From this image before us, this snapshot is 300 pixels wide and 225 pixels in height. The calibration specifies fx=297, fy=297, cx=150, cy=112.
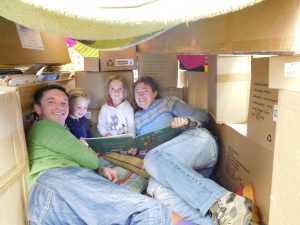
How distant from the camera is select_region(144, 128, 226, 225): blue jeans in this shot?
1.20m

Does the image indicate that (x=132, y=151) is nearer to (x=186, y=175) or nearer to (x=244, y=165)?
(x=186, y=175)

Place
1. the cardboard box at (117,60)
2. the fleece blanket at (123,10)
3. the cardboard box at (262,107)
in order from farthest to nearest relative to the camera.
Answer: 1. the cardboard box at (117,60)
2. the cardboard box at (262,107)
3. the fleece blanket at (123,10)

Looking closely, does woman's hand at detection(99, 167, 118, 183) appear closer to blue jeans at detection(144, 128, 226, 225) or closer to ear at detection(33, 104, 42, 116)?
blue jeans at detection(144, 128, 226, 225)

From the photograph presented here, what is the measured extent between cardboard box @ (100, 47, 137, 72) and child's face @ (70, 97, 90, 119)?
1.09 ft

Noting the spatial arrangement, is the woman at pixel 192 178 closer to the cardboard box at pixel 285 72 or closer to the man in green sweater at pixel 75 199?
the man in green sweater at pixel 75 199

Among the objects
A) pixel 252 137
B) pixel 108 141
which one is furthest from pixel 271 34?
pixel 108 141

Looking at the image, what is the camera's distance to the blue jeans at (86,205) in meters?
1.07

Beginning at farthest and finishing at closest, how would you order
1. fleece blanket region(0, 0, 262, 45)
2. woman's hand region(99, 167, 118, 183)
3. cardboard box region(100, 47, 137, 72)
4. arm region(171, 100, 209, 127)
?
cardboard box region(100, 47, 137, 72), arm region(171, 100, 209, 127), woman's hand region(99, 167, 118, 183), fleece blanket region(0, 0, 262, 45)

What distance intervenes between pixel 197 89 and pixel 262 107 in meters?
0.90

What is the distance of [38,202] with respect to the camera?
3.43ft

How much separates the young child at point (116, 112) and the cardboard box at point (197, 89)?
0.42 metres

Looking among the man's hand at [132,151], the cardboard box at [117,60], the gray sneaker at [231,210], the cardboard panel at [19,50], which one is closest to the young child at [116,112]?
the cardboard box at [117,60]

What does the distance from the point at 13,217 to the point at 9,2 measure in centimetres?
71

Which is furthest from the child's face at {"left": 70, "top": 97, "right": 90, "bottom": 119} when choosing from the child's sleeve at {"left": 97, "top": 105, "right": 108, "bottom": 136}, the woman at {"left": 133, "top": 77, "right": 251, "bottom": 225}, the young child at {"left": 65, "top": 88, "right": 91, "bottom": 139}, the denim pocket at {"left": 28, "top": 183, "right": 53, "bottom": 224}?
the denim pocket at {"left": 28, "top": 183, "right": 53, "bottom": 224}
